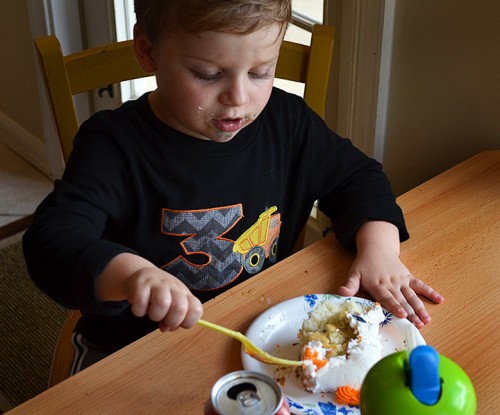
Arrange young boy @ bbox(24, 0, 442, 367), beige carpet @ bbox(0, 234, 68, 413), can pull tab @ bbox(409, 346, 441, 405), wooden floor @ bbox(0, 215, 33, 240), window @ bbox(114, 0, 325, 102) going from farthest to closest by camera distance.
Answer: wooden floor @ bbox(0, 215, 33, 240) < beige carpet @ bbox(0, 234, 68, 413) < window @ bbox(114, 0, 325, 102) < young boy @ bbox(24, 0, 442, 367) < can pull tab @ bbox(409, 346, 441, 405)

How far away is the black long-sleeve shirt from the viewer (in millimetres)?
934

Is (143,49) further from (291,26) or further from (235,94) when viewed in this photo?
(291,26)

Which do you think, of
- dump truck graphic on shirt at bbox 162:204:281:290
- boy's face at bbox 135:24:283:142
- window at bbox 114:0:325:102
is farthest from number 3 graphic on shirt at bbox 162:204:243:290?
window at bbox 114:0:325:102

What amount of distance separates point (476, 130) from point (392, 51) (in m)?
0.22

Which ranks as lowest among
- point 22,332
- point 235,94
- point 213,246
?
point 22,332

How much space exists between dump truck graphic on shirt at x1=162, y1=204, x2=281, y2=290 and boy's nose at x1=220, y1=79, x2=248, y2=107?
208mm

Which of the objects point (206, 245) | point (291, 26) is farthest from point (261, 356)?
point (291, 26)

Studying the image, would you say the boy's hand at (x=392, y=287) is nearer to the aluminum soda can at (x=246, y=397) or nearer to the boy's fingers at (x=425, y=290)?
the boy's fingers at (x=425, y=290)

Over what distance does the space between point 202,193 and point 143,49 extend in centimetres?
22

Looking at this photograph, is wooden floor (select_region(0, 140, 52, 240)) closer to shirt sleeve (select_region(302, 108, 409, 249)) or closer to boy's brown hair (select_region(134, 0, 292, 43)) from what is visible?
shirt sleeve (select_region(302, 108, 409, 249))

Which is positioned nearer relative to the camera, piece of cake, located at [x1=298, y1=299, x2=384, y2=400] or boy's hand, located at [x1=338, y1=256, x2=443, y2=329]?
piece of cake, located at [x1=298, y1=299, x2=384, y2=400]

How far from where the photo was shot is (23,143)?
2.60 metres

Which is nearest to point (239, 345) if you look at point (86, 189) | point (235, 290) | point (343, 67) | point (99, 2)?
point (235, 290)

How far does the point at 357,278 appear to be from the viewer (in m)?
0.86
